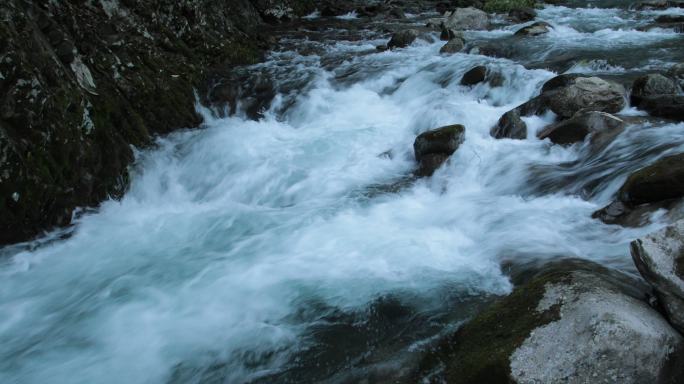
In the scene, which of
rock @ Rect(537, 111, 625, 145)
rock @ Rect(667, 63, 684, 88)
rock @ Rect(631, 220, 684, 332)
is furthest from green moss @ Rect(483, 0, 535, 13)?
rock @ Rect(631, 220, 684, 332)

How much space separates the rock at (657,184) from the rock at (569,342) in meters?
1.92

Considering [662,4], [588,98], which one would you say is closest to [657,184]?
[588,98]

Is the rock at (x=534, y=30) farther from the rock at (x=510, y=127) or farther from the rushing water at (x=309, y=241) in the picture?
the rock at (x=510, y=127)

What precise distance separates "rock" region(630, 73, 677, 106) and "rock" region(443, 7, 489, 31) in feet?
29.5

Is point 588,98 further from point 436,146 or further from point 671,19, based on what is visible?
point 671,19

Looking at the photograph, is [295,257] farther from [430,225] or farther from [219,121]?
[219,121]

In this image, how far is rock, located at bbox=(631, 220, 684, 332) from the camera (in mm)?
3275

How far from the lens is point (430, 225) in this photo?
6.50 metres

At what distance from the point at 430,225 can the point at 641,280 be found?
2.70 metres

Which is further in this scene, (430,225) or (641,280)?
(430,225)

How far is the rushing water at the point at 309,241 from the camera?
456 cm

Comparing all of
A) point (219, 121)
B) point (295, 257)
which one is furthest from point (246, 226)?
point (219, 121)

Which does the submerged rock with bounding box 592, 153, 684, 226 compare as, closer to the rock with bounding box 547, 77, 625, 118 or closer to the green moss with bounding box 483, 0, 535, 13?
the rock with bounding box 547, 77, 625, 118

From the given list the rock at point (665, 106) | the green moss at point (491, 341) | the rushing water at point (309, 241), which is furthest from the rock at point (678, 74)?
the green moss at point (491, 341)
